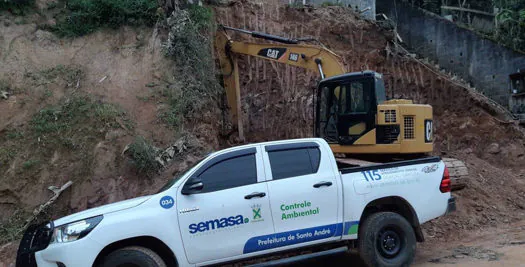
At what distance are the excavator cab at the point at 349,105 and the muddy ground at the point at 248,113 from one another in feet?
7.85

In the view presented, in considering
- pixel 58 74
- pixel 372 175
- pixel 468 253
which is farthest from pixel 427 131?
pixel 58 74

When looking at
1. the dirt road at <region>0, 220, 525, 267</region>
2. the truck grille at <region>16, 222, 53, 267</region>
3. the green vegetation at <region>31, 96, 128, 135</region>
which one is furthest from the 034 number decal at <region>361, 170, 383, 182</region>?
the green vegetation at <region>31, 96, 128, 135</region>

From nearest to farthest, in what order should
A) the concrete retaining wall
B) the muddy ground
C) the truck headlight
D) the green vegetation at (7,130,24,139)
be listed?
the truck headlight, the muddy ground, the green vegetation at (7,130,24,139), the concrete retaining wall

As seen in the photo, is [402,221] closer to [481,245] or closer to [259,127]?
[481,245]

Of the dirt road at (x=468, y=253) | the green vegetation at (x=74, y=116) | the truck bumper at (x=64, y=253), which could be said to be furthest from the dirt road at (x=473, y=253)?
the green vegetation at (x=74, y=116)

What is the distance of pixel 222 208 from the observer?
19.2 ft

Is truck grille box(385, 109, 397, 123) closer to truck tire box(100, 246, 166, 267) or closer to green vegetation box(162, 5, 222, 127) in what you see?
truck tire box(100, 246, 166, 267)

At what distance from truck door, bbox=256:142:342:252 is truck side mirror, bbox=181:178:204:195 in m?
0.91

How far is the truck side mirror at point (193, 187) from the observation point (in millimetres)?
5746

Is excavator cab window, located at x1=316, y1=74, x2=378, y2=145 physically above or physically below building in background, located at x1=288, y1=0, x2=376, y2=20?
below

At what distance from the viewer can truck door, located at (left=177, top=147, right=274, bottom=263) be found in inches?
226

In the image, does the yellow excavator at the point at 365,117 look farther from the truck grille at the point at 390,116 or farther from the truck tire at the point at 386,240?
the truck tire at the point at 386,240

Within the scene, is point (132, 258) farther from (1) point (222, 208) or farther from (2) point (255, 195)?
(2) point (255, 195)

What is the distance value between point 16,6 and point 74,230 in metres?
9.69
